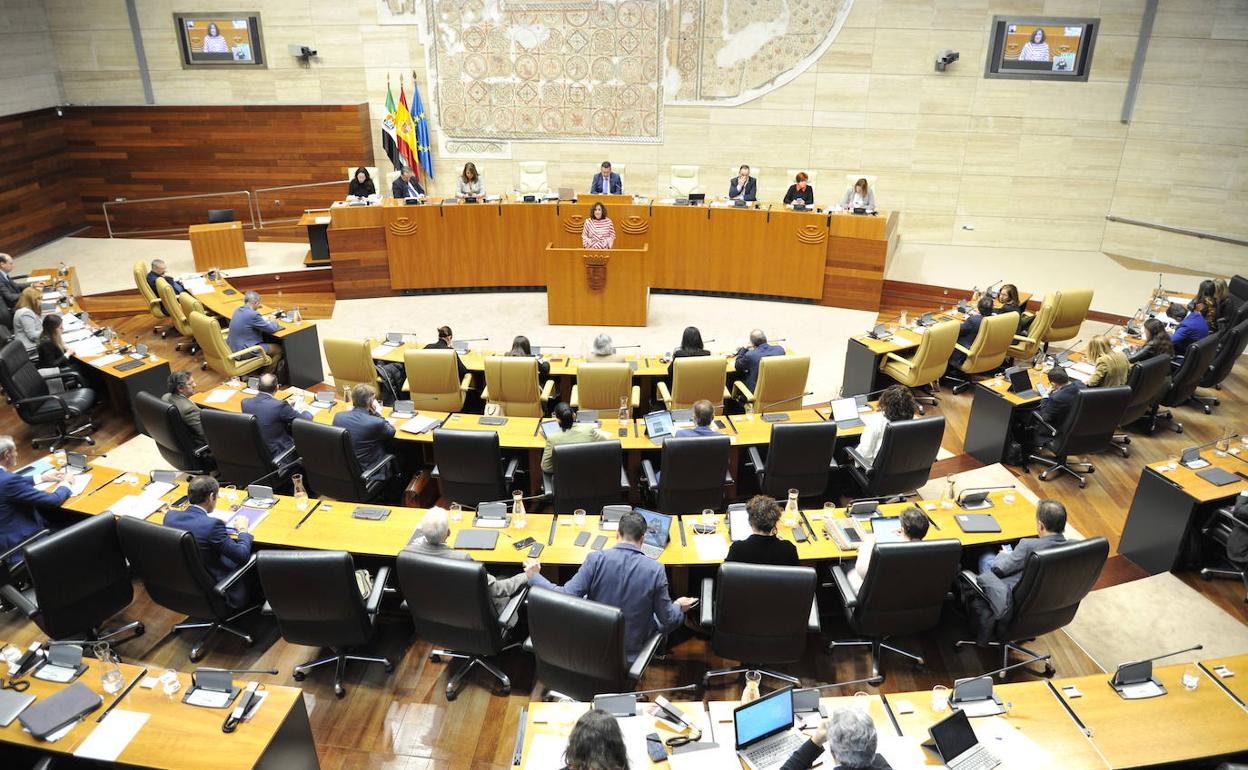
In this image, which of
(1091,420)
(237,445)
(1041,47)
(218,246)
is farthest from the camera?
(1041,47)

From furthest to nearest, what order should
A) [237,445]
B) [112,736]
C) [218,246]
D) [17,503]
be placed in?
[218,246]
[237,445]
[17,503]
[112,736]

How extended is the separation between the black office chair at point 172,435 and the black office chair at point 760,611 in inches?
189

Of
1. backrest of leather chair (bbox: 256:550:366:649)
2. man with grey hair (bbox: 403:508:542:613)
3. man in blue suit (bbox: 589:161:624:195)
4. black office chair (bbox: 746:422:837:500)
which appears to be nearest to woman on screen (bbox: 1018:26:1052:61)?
man in blue suit (bbox: 589:161:624:195)

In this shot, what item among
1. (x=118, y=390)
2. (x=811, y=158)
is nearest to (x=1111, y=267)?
(x=811, y=158)

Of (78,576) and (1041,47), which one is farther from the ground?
(1041,47)

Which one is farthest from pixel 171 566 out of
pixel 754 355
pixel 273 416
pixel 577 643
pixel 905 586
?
pixel 754 355

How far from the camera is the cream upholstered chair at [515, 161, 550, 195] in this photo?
45.8ft

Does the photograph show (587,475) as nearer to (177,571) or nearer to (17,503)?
(177,571)

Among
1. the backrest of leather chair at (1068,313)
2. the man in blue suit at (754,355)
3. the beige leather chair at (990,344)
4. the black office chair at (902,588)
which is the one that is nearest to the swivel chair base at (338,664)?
the black office chair at (902,588)

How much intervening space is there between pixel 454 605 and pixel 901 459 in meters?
3.80

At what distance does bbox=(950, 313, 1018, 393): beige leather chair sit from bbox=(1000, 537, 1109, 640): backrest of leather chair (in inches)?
175

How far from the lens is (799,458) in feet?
22.3

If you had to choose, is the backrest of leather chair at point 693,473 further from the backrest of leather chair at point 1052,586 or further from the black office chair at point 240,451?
the black office chair at point 240,451

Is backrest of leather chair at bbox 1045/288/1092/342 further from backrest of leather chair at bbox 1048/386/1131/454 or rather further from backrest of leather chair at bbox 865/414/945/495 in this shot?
backrest of leather chair at bbox 865/414/945/495
